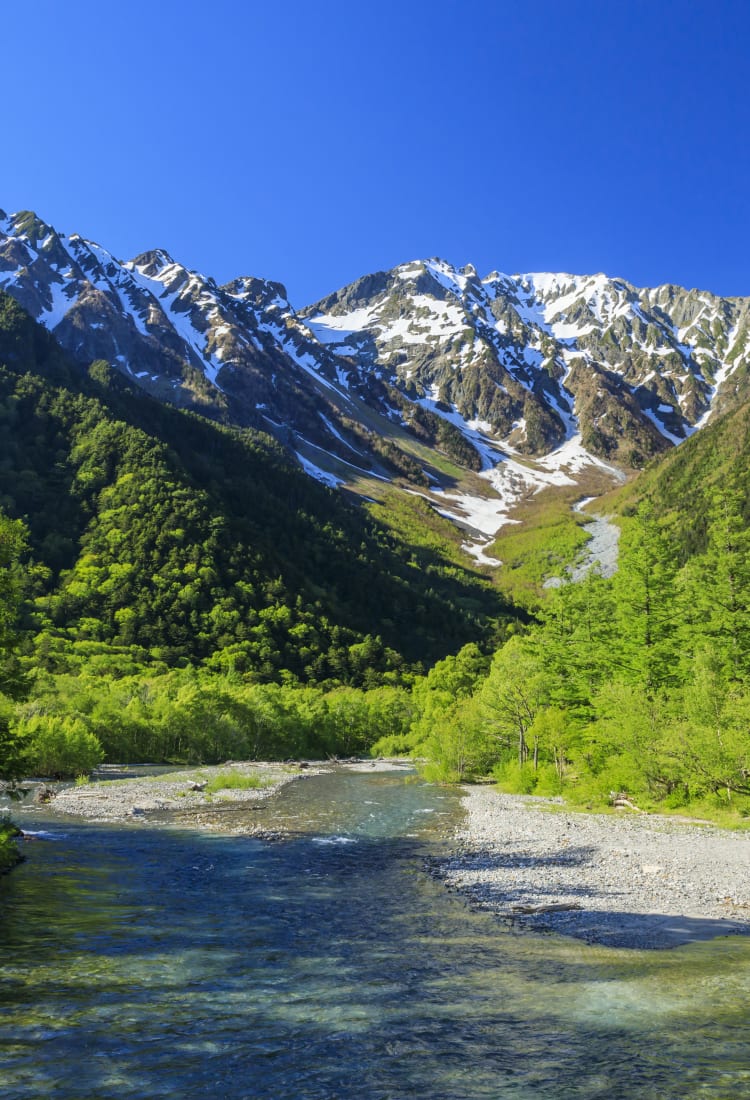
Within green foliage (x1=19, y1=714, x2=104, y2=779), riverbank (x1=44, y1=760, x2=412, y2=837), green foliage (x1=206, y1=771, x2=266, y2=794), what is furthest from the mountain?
green foliage (x1=206, y1=771, x2=266, y2=794)

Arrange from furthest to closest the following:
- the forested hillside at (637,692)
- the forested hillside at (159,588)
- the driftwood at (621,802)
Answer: the forested hillside at (159,588)
the driftwood at (621,802)
the forested hillside at (637,692)

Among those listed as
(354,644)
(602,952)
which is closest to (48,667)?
(354,644)

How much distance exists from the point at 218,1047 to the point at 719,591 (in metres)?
42.4

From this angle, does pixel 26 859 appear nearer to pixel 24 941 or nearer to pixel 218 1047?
pixel 24 941

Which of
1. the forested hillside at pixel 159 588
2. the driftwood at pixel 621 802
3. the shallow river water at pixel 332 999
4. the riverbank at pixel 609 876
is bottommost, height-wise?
the driftwood at pixel 621 802

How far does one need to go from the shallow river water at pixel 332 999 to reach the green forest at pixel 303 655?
836 centimetres

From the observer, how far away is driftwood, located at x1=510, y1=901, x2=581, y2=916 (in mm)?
21620

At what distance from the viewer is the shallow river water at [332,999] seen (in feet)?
35.6

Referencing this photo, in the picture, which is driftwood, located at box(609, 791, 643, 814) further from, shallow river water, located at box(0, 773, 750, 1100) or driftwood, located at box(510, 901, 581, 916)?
shallow river water, located at box(0, 773, 750, 1100)

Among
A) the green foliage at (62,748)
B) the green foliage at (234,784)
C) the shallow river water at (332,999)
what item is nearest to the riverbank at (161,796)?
the green foliage at (234,784)

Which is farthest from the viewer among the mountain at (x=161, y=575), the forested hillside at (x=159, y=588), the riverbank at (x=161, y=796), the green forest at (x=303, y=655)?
the mountain at (x=161, y=575)

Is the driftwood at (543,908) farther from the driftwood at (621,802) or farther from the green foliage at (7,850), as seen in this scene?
the driftwood at (621,802)

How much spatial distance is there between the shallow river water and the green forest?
8361 mm

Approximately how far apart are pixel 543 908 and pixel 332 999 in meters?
9.99
